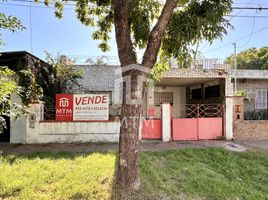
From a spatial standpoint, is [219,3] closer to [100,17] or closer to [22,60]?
[100,17]

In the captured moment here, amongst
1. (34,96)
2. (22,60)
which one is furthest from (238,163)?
(22,60)

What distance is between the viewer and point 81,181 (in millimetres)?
5016

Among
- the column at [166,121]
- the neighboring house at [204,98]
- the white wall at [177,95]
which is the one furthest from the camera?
the white wall at [177,95]

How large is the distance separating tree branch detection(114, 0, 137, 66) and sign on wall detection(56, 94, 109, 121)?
4731 mm

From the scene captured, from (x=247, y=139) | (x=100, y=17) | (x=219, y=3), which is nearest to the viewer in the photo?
(x=219, y=3)

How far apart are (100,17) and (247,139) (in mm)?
7882

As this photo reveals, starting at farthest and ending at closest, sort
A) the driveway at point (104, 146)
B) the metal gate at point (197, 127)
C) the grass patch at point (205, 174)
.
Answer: the metal gate at point (197, 127) → the driveway at point (104, 146) → the grass patch at point (205, 174)

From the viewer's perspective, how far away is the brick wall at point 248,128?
10.2 metres

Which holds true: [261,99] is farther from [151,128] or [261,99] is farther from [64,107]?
[64,107]

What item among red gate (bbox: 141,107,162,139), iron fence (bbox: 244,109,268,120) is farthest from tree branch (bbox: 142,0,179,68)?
iron fence (bbox: 244,109,268,120)

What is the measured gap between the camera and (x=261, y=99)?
14.2 metres

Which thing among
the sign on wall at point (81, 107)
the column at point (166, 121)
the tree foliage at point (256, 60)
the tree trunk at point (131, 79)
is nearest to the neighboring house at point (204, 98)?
the column at point (166, 121)

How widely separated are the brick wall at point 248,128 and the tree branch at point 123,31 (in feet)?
24.1

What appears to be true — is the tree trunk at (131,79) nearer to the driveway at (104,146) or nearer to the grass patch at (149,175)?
the grass patch at (149,175)
